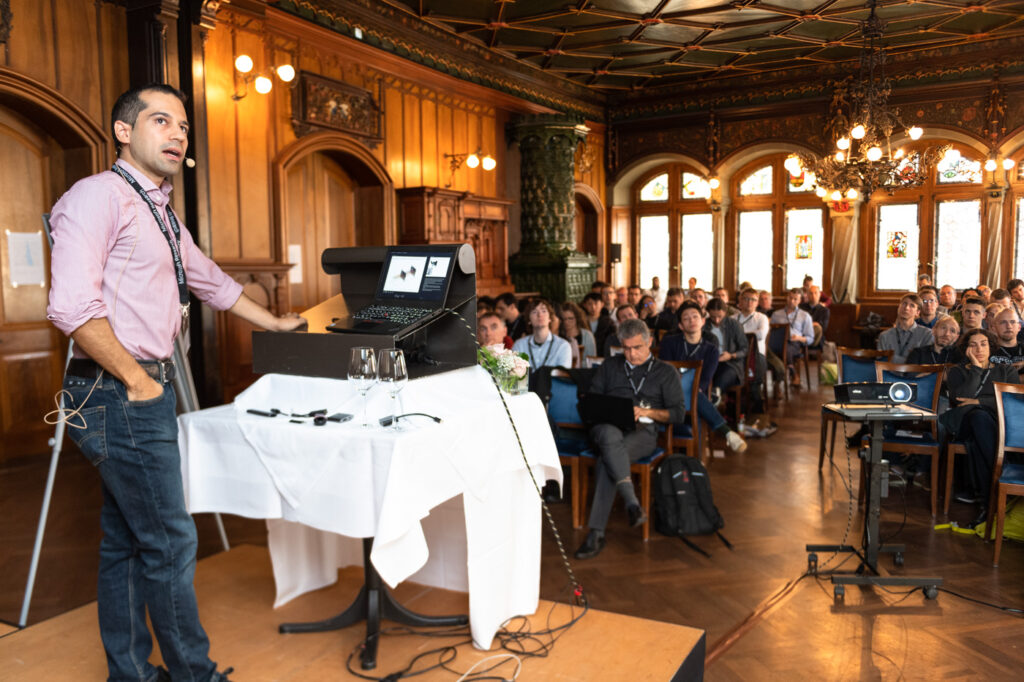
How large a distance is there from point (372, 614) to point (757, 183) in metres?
12.6

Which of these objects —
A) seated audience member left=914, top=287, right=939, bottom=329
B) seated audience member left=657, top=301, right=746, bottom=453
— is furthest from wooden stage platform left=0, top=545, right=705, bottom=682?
seated audience member left=914, top=287, right=939, bottom=329

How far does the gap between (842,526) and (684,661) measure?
92.9 inches

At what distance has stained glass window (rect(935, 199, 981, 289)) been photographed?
12094 millimetres

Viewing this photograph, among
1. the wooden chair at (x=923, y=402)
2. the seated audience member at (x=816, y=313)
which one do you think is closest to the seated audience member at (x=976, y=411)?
the wooden chair at (x=923, y=402)

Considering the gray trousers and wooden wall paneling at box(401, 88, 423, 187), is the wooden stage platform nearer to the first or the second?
the gray trousers

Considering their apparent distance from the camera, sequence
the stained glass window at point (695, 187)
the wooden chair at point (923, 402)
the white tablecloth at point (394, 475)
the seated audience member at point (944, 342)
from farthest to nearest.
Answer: the stained glass window at point (695, 187) < the seated audience member at point (944, 342) < the wooden chair at point (923, 402) < the white tablecloth at point (394, 475)

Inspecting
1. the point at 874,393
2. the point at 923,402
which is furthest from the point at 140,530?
the point at 923,402

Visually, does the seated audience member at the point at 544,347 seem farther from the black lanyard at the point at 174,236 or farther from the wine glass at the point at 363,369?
the black lanyard at the point at 174,236

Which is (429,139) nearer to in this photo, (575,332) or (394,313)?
(575,332)

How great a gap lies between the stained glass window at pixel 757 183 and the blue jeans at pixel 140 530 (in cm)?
1293

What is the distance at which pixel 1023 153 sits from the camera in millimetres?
11562

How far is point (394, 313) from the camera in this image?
263 centimetres

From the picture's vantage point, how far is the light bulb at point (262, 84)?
6.96 m

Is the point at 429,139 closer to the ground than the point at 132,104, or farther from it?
farther from it
